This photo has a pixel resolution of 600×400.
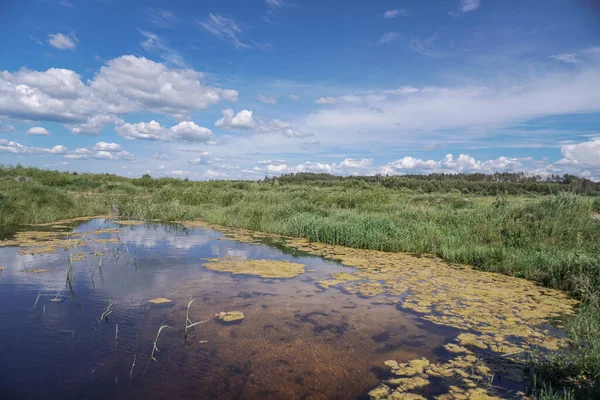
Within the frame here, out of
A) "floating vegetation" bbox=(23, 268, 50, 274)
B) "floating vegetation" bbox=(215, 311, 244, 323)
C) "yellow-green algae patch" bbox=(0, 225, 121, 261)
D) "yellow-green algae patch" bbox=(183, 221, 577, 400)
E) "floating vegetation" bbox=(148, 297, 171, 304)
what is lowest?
"yellow-green algae patch" bbox=(183, 221, 577, 400)

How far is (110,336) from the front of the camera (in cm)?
478

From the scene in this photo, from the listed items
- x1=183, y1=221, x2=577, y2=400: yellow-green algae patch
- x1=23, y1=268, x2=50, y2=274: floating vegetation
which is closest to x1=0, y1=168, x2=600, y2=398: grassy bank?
x1=183, y1=221, x2=577, y2=400: yellow-green algae patch

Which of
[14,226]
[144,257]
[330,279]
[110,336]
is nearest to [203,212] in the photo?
[14,226]

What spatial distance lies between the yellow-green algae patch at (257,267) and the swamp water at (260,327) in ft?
0.16

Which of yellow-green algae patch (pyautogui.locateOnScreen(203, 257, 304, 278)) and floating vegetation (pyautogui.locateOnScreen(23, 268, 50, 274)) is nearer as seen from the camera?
floating vegetation (pyautogui.locateOnScreen(23, 268, 50, 274))

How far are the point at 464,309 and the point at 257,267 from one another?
4.78m

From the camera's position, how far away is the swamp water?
3855 mm

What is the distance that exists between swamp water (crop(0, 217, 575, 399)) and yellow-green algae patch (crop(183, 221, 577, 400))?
0.03 metres

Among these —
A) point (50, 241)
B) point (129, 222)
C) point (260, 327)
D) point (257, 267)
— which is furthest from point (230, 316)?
point (129, 222)

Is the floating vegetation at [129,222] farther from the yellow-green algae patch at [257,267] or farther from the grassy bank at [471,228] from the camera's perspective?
the yellow-green algae patch at [257,267]

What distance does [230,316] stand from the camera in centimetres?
568

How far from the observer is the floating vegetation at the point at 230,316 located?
553 cm

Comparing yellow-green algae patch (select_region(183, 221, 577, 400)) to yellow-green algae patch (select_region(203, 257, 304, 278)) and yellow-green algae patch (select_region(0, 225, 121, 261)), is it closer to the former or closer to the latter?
yellow-green algae patch (select_region(203, 257, 304, 278))

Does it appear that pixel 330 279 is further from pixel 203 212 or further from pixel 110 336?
pixel 203 212
